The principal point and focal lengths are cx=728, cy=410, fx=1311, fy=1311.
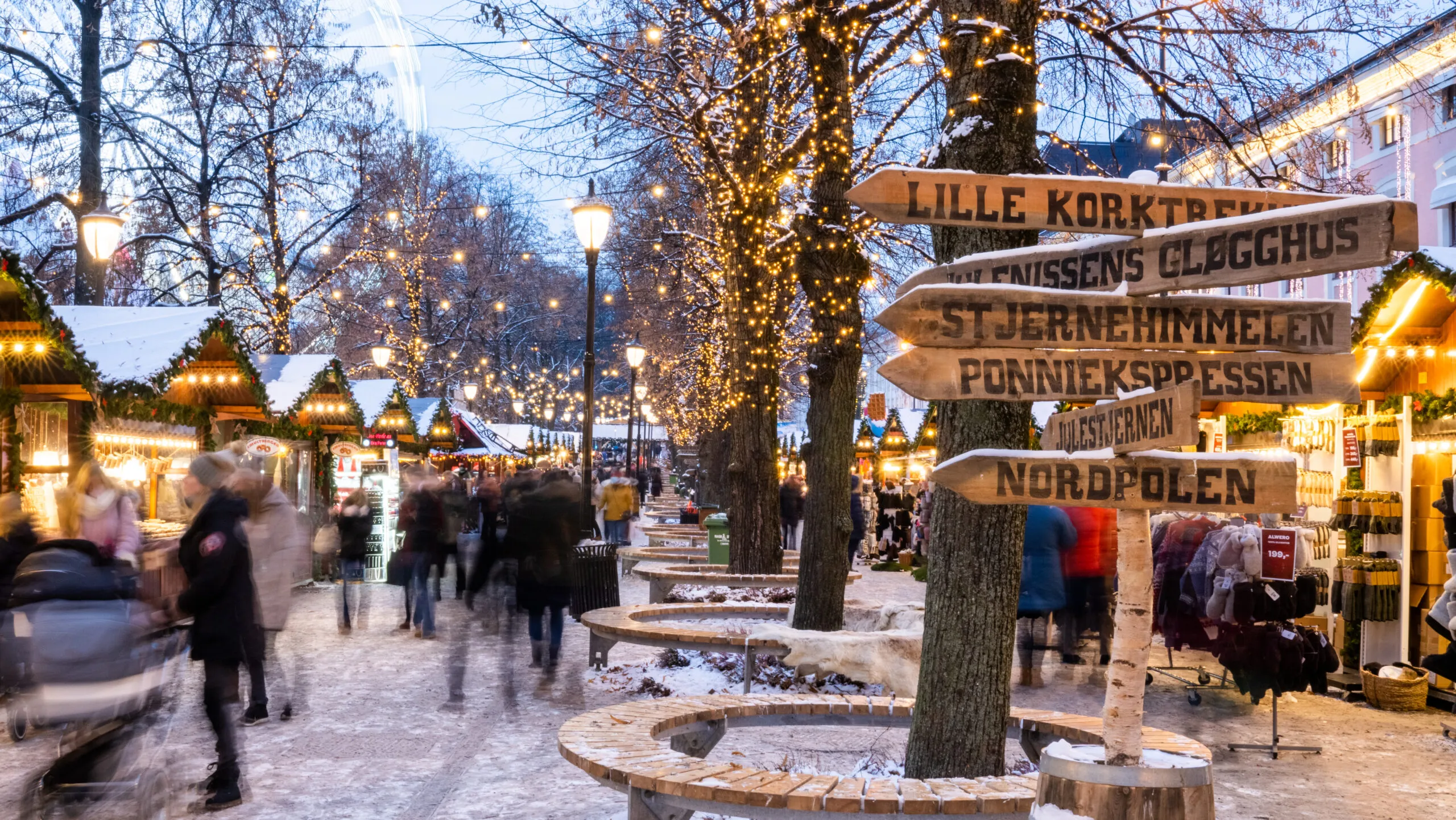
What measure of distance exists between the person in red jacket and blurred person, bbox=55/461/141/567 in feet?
25.9

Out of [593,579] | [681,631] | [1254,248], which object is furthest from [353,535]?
[1254,248]

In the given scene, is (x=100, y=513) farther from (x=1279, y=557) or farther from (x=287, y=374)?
(x=287, y=374)

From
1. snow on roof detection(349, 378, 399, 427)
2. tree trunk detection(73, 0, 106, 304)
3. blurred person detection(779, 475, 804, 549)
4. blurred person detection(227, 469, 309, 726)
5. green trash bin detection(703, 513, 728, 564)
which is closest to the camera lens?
blurred person detection(227, 469, 309, 726)

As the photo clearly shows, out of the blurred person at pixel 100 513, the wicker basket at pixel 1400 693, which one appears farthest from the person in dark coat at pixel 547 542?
the wicker basket at pixel 1400 693

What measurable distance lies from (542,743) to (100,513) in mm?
3881

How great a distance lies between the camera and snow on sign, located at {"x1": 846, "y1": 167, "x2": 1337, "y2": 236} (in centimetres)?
411

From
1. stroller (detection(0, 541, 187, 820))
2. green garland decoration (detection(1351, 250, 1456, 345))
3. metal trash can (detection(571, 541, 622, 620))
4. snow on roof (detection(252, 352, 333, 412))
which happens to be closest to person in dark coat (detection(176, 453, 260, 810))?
stroller (detection(0, 541, 187, 820))

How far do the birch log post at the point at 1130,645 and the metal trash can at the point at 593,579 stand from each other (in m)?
10.7

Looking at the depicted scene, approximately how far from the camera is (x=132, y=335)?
14.4 meters

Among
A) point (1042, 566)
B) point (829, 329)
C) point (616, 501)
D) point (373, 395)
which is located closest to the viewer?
point (1042, 566)

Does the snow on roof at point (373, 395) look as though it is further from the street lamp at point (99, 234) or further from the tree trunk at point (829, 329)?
the tree trunk at point (829, 329)

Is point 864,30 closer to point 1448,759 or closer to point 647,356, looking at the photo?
point 1448,759

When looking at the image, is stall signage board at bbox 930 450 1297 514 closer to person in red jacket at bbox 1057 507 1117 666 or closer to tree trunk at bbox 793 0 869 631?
tree trunk at bbox 793 0 869 631

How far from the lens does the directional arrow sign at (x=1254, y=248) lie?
378cm
